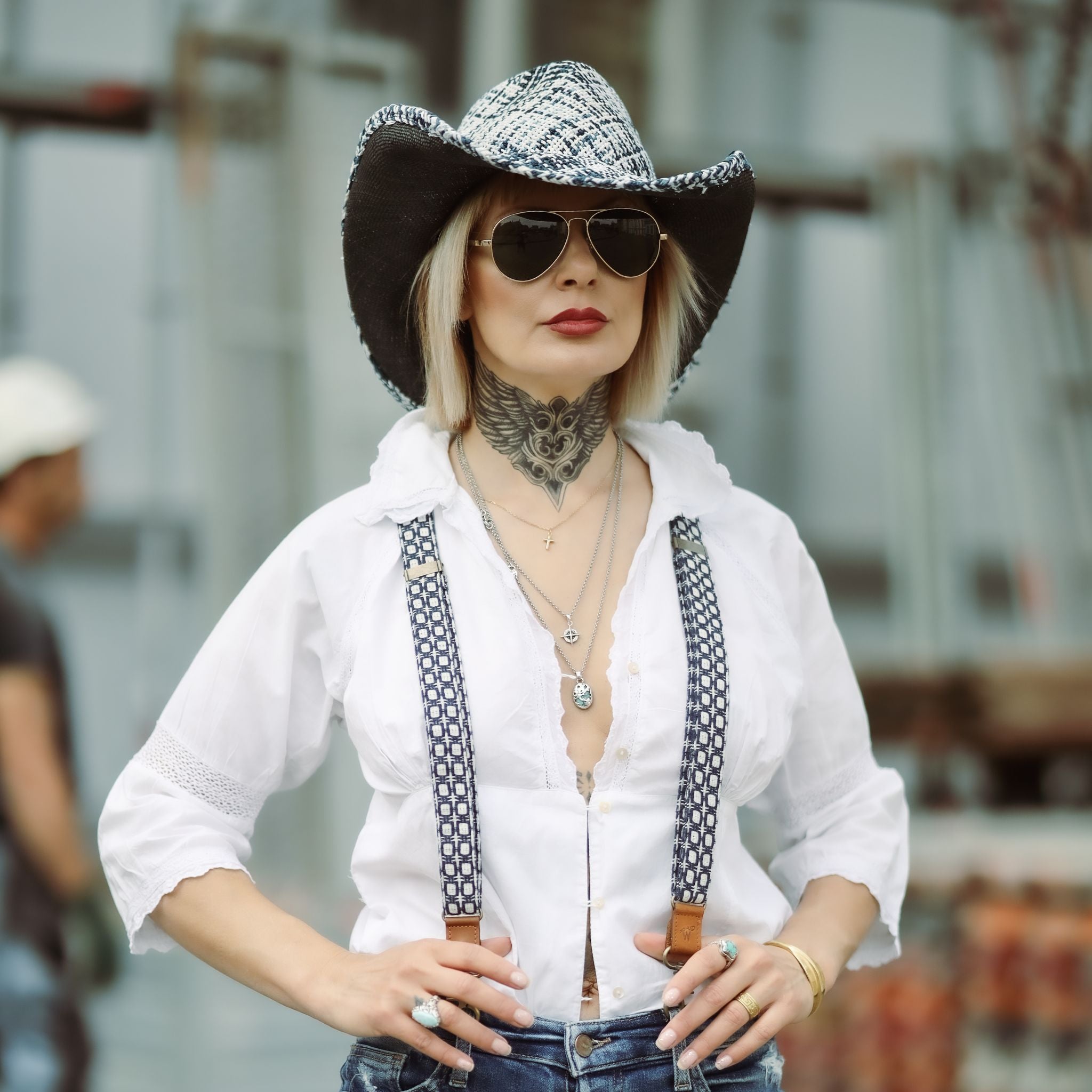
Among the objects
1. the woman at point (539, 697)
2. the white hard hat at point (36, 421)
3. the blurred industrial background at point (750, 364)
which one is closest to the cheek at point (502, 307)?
the woman at point (539, 697)

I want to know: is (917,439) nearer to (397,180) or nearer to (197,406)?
(197,406)

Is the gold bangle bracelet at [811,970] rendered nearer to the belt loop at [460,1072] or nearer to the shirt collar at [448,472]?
the belt loop at [460,1072]

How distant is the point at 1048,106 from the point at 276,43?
7.01ft

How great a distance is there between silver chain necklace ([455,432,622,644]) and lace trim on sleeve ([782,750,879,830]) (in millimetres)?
361

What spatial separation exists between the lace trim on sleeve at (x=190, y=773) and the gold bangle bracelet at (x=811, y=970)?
1.85ft

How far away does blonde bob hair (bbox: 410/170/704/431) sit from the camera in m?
1.65

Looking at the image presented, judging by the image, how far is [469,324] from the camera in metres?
1.78

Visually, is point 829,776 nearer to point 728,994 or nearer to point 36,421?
point 728,994

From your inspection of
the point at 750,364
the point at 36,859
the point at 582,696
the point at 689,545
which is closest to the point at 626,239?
the point at 689,545

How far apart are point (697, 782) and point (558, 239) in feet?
1.86

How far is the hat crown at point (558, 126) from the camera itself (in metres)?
1.59

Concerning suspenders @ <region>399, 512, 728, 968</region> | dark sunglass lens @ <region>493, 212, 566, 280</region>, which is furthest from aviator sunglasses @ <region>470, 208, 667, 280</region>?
suspenders @ <region>399, 512, 728, 968</region>

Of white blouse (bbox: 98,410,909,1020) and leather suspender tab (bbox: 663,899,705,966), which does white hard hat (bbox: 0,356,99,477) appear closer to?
white blouse (bbox: 98,410,909,1020)

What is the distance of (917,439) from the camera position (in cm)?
516
